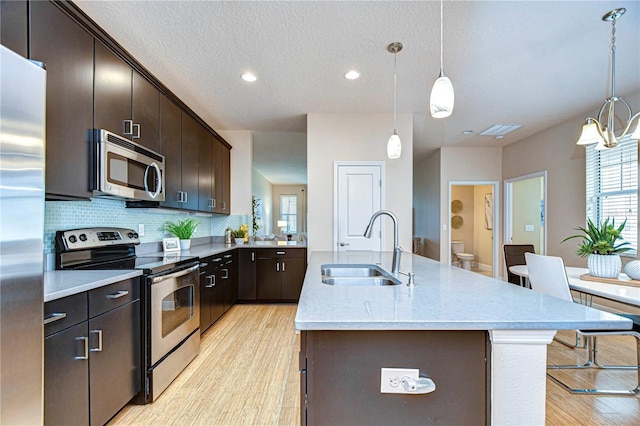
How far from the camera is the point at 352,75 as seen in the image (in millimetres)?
3068

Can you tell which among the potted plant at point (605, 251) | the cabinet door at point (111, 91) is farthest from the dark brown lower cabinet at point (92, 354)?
the potted plant at point (605, 251)

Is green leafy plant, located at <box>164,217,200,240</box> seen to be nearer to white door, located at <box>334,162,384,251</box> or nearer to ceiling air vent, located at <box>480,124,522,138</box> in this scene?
white door, located at <box>334,162,384,251</box>

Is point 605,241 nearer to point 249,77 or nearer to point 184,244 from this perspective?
point 249,77

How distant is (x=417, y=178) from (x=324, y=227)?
4.64 meters

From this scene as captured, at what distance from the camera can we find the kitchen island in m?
0.94

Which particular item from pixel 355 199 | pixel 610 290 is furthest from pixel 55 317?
pixel 355 199

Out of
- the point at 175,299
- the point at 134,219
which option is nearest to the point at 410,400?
the point at 175,299

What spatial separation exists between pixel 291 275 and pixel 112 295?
2869mm

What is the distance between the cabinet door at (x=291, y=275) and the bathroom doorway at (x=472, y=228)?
4.41 meters

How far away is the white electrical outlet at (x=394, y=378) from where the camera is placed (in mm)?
984

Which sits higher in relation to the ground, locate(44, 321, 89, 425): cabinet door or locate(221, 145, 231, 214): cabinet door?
locate(221, 145, 231, 214): cabinet door

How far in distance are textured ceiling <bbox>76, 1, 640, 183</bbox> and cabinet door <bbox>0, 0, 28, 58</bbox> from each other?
2.37ft

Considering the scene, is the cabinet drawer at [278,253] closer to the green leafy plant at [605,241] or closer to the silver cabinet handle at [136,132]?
the silver cabinet handle at [136,132]

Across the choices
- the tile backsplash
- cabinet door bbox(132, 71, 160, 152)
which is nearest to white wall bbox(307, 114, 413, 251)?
the tile backsplash
